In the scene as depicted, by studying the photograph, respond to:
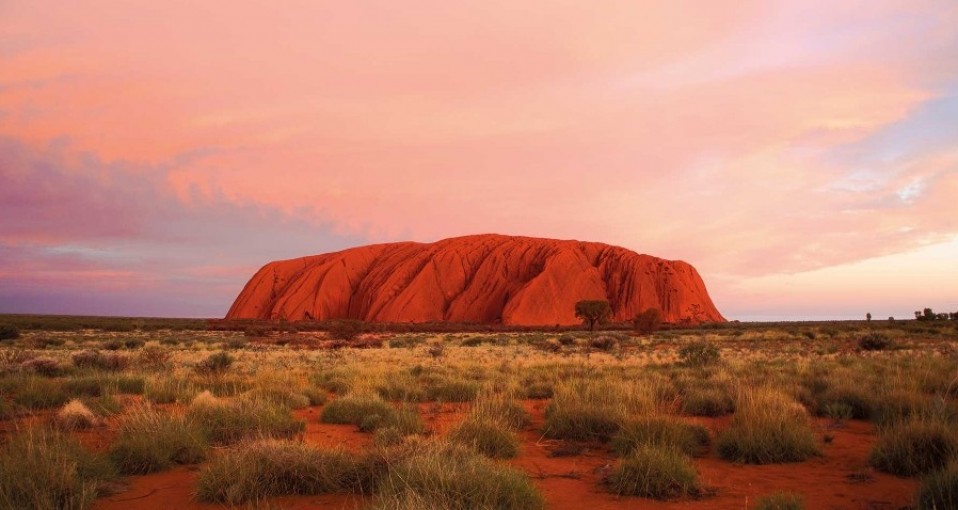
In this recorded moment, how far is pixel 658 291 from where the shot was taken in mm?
87500

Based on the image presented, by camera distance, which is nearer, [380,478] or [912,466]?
[380,478]

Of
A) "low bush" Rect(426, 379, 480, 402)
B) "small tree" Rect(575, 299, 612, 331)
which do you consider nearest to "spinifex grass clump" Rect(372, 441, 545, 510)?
"low bush" Rect(426, 379, 480, 402)

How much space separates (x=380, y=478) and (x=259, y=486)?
1.07 m

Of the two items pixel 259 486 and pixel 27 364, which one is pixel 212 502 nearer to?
pixel 259 486

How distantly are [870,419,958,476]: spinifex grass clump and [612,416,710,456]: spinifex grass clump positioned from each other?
6.16 ft

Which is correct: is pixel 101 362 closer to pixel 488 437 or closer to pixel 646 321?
pixel 488 437

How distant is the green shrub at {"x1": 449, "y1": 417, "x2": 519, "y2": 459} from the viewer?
6.89 meters

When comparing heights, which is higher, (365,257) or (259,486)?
(365,257)

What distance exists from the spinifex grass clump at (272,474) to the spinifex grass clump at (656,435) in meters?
3.32

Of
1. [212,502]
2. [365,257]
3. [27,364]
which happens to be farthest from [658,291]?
[212,502]

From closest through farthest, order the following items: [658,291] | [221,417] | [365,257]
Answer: [221,417] → [658,291] → [365,257]

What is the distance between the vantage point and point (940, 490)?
452cm

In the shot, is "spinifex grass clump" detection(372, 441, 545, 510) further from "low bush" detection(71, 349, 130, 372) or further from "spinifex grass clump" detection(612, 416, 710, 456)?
"low bush" detection(71, 349, 130, 372)

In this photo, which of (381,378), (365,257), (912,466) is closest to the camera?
(912,466)
